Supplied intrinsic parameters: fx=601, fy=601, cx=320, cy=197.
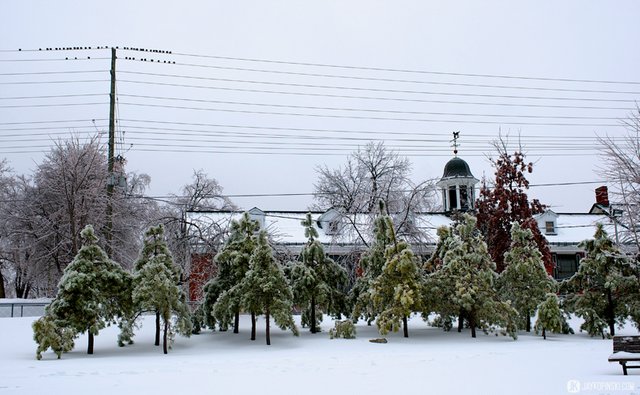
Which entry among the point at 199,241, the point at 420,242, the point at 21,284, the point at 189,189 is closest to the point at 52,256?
the point at 199,241

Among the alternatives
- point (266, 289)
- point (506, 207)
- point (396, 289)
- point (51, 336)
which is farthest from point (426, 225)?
point (51, 336)

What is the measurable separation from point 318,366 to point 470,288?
28.5ft

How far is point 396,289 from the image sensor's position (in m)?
20.9

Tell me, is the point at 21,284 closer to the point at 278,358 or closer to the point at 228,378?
the point at 278,358

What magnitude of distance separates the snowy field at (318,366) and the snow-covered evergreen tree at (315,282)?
1.17 m

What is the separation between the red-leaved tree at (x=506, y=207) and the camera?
30156 mm

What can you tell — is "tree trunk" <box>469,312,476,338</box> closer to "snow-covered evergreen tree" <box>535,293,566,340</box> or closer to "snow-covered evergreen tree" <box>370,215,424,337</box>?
"snow-covered evergreen tree" <box>370,215,424,337</box>

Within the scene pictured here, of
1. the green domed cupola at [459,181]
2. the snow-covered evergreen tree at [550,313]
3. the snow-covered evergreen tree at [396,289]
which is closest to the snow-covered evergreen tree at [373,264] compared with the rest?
the snow-covered evergreen tree at [396,289]

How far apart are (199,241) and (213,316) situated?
29.9 ft

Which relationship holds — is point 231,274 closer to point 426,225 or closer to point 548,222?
point 426,225

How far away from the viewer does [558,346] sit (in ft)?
63.4

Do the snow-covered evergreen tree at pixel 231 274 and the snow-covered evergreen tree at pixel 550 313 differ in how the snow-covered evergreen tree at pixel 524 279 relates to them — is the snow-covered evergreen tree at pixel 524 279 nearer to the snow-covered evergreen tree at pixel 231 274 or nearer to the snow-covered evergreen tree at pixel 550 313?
the snow-covered evergreen tree at pixel 550 313

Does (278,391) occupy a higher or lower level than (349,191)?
lower

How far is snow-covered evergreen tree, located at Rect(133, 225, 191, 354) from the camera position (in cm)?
1822
